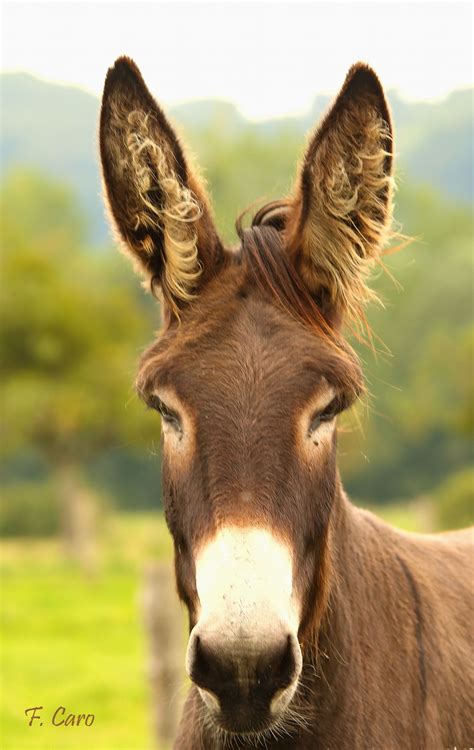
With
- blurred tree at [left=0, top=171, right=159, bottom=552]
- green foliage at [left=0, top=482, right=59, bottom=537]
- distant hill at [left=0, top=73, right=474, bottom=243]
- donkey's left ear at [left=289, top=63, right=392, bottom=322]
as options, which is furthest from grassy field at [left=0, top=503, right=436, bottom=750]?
distant hill at [left=0, top=73, right=474, bottom=243]

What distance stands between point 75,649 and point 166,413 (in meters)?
16.4

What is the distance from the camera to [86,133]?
123 m

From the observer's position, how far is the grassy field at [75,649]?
12.5m

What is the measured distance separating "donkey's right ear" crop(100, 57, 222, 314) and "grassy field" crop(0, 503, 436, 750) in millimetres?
8002

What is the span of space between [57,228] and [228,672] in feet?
240

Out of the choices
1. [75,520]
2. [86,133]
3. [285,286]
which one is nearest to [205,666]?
[285,286]

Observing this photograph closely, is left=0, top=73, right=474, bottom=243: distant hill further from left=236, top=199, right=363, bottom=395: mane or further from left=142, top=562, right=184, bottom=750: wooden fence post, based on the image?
left=236, top=199, right=363, bottom=395: mane

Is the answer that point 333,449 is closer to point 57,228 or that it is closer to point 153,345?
point 153,345

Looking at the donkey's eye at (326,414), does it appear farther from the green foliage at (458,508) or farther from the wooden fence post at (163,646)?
the green foliage at (458,508)

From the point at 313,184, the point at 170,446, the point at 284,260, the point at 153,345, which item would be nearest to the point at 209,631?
the point at 170,446

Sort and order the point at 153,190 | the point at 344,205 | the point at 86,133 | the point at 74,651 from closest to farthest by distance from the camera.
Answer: the point at 344,205 < the point at 153,190 < the point at 74,651 < the point at 86,133

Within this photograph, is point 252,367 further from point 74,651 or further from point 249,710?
point 74,651

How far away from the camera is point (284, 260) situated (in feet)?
12.9

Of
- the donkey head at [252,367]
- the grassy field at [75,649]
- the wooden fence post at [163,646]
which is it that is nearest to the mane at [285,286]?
the donkey head at [252,367]
